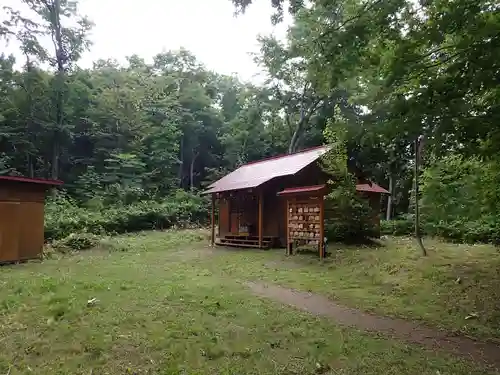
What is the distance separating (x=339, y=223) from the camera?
1244 cm

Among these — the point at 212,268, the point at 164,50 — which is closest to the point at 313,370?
the point at 212,268

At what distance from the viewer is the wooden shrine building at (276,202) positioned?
37.2 feet

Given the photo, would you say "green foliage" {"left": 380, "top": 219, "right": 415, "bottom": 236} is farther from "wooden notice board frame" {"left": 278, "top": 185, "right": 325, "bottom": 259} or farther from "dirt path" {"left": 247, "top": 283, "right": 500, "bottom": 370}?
"dirt path" {"left": 247, "top": 283, "right": 500, "bottom": 370}

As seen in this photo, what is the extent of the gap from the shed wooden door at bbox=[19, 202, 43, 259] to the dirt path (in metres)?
7.92

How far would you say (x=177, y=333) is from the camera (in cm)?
457

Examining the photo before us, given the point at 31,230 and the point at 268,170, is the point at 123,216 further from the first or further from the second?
the point at 268,170

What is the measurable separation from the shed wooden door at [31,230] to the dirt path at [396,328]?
7923 millimetres

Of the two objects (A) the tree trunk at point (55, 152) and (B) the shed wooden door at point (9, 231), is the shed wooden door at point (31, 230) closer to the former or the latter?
(B) the shed wooden door at point (9, 231)

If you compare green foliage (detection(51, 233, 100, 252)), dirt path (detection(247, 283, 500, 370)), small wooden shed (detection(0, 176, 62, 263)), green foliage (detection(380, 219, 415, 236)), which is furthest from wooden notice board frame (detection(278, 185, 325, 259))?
green foliage (detection(380, 219, 415, 236))

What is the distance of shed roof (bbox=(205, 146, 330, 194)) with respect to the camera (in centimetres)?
1413

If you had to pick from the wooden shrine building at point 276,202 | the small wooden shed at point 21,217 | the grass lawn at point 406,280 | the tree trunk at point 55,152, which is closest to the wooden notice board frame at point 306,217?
the wooden shrine building at point 276,202

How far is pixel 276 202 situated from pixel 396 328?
1025cm

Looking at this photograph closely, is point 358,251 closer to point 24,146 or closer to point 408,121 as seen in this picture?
point 408,121

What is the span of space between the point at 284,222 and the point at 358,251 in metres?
4.43
